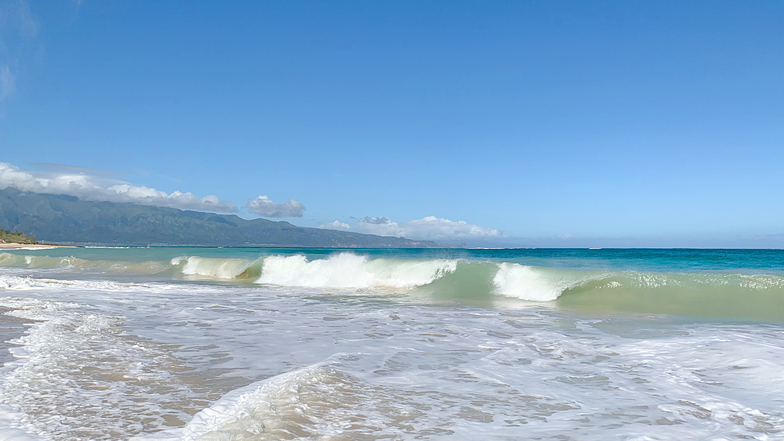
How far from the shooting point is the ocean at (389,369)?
12.5 ft

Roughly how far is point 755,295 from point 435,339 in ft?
35.8

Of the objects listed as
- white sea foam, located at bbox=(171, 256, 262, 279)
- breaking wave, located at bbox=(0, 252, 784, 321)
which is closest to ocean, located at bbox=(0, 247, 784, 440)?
breaking wave, located at bbox=(0, 252, 784, 321)

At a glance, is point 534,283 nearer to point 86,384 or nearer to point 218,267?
point 86,384

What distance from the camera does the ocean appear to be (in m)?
3.81

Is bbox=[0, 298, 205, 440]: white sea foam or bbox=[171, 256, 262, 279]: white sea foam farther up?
bbox=[0, 298, 205, 440]: white sea foam

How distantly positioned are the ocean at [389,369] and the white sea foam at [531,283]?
95.6 inches

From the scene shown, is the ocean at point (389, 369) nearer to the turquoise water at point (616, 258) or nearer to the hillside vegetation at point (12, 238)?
the turquoise water at point (616, 258)

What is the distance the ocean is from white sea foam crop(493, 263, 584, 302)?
2.43m

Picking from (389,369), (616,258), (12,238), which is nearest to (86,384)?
(389,369)

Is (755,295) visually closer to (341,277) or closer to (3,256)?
(341,277)

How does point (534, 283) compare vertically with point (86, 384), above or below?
above

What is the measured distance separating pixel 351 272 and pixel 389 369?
56.1 ft

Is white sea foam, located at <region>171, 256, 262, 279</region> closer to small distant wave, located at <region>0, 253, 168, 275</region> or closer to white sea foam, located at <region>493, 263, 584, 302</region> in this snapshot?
small distant wave, located at <region>0, 253, 168, 275</region>

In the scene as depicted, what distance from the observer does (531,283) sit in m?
16.8
